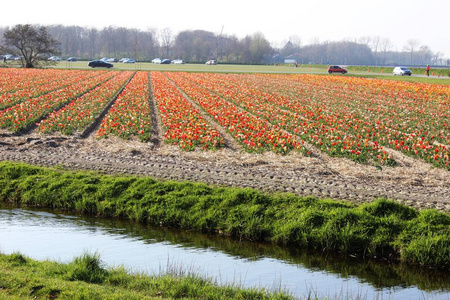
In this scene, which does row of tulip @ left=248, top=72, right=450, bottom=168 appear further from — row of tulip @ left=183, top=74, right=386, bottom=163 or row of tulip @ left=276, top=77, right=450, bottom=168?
row of tulip @ left=183, top=74, right=386, bottom=163

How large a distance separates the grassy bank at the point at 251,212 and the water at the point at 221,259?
31 cm

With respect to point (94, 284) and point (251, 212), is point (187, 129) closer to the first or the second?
point (251, 212)

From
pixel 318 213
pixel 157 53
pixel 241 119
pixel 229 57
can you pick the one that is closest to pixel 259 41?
pixel 229 57

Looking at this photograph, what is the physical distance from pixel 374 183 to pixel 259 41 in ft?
497

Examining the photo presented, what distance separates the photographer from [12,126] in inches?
787

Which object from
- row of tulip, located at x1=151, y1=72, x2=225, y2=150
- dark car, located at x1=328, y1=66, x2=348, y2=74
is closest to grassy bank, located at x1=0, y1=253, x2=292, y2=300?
row of tulip, located at x1=151, y1=72, x2=225, y2=150

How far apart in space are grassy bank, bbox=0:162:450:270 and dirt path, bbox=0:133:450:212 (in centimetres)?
109

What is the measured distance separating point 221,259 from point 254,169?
554cm

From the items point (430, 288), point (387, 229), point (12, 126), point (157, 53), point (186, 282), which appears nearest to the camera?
point (186, 282)

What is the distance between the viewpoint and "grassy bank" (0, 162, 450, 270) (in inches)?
358

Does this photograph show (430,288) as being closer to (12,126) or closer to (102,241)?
(102,241)

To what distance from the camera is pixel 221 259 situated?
872cm

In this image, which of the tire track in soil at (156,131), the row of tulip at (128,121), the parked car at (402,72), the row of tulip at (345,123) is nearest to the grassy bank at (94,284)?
the row of tulip at (345,123)

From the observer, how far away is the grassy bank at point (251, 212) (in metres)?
9.10
